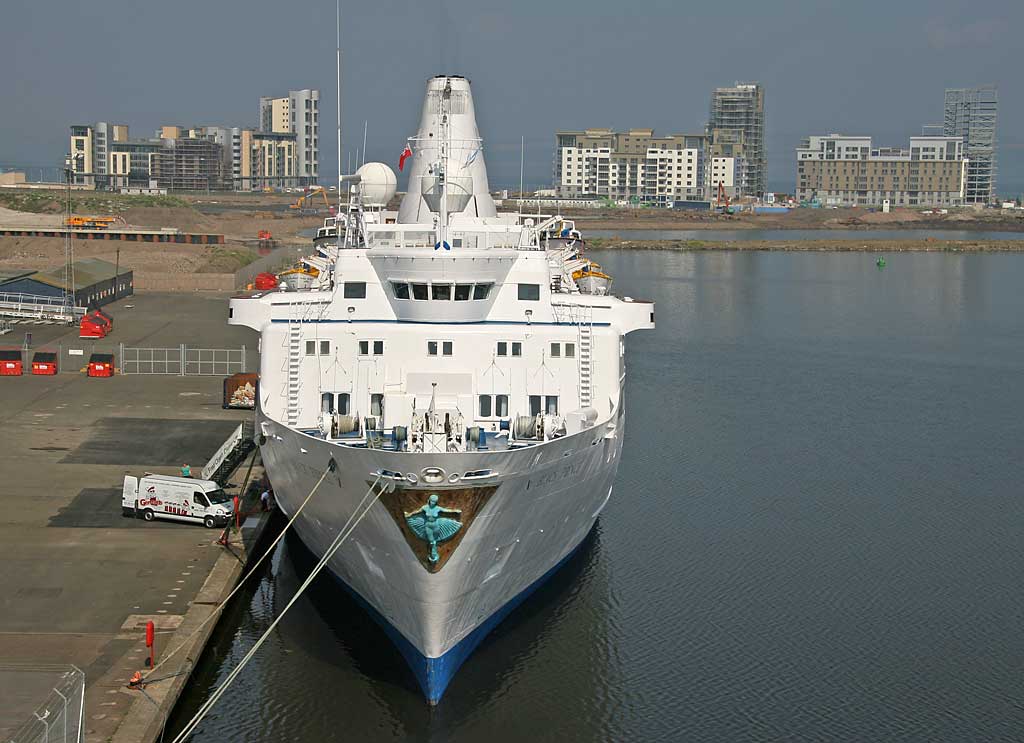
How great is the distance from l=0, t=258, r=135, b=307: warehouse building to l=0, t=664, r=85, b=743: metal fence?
49.1 metres

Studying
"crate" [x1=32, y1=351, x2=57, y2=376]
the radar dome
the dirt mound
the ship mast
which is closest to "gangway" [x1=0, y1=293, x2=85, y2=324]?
"crate" [x1=32, y1=351, x2=57, y2=376]

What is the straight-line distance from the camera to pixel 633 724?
2203 cm

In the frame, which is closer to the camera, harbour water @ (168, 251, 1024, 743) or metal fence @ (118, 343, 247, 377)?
harbour water @ (168, 251, 1024, 743)

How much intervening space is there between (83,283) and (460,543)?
54.2 metres

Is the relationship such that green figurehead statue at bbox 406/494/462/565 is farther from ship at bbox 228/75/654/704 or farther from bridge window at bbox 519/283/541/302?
bridge window at bbox 519/283/541/302

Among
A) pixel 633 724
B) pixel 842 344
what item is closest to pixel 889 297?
pixel 842 344

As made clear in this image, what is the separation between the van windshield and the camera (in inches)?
1136

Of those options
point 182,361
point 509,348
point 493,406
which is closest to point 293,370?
point 493,406

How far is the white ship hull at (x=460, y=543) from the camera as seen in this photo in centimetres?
2111

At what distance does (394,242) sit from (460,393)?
5548mm

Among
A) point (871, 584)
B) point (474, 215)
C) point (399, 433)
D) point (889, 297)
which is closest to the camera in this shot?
point (399, 433)

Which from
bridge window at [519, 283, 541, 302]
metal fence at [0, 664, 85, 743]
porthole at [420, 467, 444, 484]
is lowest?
metal fence at [0, 664, 85, 743]

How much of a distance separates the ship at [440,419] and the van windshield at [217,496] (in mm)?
2303

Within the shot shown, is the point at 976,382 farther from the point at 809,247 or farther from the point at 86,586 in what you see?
the point at 809,247
